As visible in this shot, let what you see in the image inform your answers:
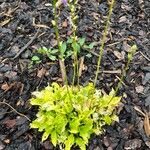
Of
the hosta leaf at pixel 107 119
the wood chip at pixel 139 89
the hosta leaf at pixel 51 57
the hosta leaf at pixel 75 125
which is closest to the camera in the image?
the hosta leaf at pixel 75 125

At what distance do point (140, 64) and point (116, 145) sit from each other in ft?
3.00

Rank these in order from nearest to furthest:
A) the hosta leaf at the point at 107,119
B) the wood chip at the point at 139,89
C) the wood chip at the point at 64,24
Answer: the hosta leaf at the point at 107,119, the wood chip at the point at 139,89, the wood chip at the point at 64,24

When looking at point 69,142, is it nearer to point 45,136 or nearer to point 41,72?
point 45,136

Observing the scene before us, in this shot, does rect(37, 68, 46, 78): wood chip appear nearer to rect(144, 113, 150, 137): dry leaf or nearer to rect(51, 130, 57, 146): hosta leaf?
rect(51, 130, 57, 146): hosta leaf

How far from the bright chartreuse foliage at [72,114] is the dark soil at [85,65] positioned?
0.13m

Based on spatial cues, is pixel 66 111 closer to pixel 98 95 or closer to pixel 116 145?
pixel 98 95

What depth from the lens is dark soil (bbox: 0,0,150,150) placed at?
2992mm

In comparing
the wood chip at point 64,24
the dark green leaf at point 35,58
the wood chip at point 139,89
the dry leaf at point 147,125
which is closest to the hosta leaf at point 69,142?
the dry leaf at point 147,125

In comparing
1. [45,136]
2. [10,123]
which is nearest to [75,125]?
[45,136]

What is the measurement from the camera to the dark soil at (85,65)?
118 inches

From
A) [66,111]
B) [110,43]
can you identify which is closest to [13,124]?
[66,111]

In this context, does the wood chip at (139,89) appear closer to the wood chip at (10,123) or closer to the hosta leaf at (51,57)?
the hosta leaf at (51,57)

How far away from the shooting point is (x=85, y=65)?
3.45 meters

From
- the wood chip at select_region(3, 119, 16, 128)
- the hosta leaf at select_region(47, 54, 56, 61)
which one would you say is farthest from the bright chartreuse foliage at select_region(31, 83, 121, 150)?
the hosta leaf at select_region(47, 54, 56, 61)
